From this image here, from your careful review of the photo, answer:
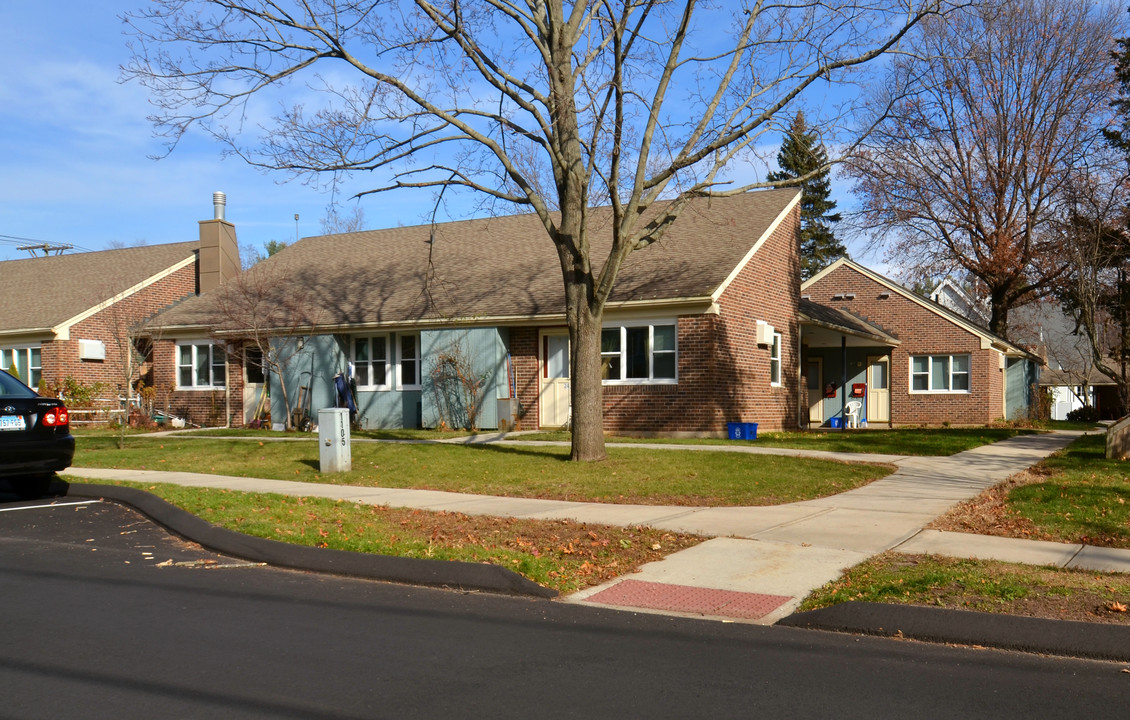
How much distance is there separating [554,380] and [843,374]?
11.4 m

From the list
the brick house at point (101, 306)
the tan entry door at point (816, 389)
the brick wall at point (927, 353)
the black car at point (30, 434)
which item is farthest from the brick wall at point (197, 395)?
the brick wall at point (927, 353)

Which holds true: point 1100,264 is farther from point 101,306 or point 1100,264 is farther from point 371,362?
point 101,306

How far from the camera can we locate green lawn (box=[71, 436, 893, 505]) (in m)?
12.0

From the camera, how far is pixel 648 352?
20.6m

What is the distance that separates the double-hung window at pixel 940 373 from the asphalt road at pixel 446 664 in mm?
28168

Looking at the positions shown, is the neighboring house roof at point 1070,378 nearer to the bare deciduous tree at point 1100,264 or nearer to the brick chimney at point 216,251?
the bare deciduous tree at point 1100,264

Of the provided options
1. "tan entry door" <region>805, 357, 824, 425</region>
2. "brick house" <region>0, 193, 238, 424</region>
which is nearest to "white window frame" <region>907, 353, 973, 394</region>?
"tan entry door" <region>805, 357, 824, 425</region>

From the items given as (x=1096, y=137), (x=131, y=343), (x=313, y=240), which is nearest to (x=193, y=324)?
(x=131, y=343)

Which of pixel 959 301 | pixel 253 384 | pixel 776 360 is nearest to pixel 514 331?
pixel 776 360

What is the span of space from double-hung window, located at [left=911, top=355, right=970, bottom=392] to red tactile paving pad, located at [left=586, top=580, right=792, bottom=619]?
27409 millimetres

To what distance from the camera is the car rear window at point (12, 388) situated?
37.0 feet

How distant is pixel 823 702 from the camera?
4.60 meters

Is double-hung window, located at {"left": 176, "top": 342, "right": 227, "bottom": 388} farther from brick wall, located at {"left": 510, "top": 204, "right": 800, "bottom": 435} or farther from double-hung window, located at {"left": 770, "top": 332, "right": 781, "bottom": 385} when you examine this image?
double-hung window, located at {"left": 770, "top": 332, "right": 781, "bottom": 385}

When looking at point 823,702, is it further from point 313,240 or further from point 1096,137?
point 1096,137
